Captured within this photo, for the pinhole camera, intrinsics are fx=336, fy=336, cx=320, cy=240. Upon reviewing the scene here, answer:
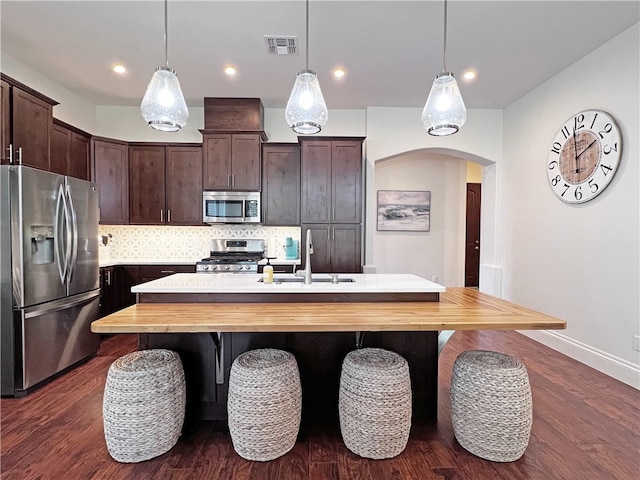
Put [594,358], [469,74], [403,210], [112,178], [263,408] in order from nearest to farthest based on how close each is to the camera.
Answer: [263,408]
[594,358]
[469,74]
[112,178]
[403,210]

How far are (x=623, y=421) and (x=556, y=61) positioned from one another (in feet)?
10.9

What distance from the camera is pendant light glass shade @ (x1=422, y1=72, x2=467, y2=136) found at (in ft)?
6.77

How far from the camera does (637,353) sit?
2822 mm

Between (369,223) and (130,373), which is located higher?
(369,223)

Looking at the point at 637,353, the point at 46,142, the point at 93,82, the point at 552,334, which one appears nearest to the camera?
the point at 637,353

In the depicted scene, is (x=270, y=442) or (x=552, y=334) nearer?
(x=270, y=442)

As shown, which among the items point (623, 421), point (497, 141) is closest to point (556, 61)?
point (497, 141)

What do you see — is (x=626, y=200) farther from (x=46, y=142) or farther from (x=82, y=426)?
(x=46, y=142)

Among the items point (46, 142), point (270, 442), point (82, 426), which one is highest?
point (46, 142)

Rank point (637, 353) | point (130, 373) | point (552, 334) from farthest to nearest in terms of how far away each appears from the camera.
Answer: point (552, 334), point (637, 353), point (130, 373)

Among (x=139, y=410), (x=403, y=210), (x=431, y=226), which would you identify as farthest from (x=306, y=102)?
Answer: (x=431, y=226)

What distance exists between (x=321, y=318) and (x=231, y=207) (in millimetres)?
3066

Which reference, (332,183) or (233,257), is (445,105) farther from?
(233,257)

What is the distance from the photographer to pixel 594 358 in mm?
3209
